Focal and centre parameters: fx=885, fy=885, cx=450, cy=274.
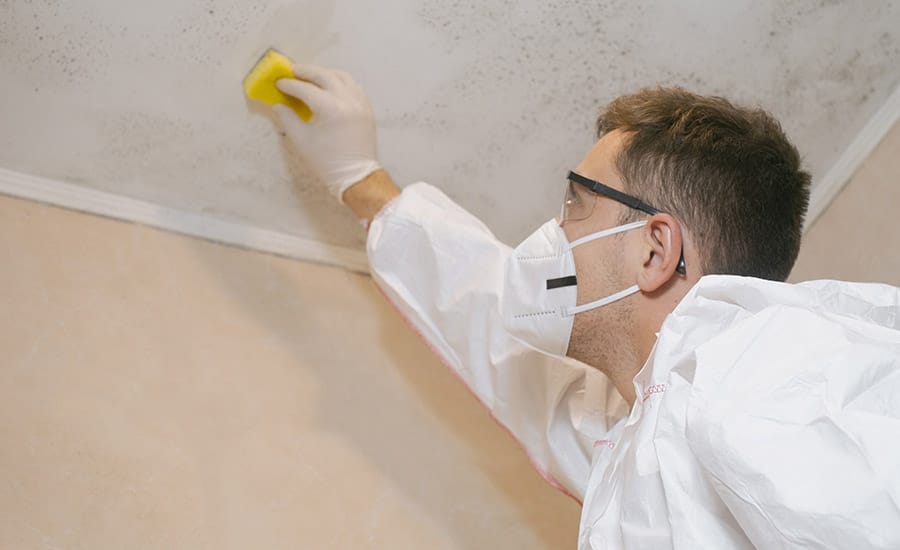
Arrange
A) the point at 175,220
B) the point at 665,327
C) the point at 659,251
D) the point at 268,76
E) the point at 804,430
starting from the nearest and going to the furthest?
the point at 804,430 → the point at 665,327 → the point at 659,251 → the point at 268,76 → the point at 175,220

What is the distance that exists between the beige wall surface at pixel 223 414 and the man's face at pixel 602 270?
47 cm

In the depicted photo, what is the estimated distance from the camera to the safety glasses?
1392 mm

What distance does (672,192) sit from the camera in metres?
1.38

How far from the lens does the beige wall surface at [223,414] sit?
1471mm

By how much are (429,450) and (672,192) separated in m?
0.74

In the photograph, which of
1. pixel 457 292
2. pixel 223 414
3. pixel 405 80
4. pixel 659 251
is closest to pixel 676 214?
pixel 659 251

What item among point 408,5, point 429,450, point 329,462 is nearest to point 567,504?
point 429,450

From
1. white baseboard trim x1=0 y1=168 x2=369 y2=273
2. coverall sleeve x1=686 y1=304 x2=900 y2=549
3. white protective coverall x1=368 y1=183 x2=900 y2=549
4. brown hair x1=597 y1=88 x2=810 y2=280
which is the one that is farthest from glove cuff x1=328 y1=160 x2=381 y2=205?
coverall sleeve x1=686 y1=304 x2=900 y2=549

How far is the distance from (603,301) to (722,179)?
0.86 feet

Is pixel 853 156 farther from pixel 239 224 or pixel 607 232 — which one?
pixel 239 224

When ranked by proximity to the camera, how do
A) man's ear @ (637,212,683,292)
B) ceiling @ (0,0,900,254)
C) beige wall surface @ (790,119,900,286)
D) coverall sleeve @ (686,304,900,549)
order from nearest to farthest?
coverall sleeve @ (686,304,900,549) → man's ear @ (637,212,683,292) → ceiling @ (0,0,900,254) → beige wall surface @ (790,119,900,286)

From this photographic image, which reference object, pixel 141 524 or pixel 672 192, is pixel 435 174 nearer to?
pixel 672 192

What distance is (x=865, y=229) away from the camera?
191 centimetres

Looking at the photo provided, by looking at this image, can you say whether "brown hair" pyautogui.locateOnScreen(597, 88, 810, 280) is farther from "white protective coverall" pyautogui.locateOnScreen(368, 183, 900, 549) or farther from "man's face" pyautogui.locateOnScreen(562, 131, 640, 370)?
"white protective coverall" pyautogui.locateOnScreen(368, 183, 900, 549)
